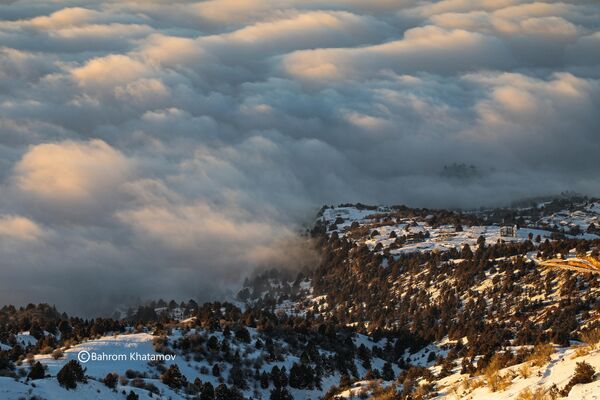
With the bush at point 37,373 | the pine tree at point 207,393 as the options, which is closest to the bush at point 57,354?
the bush at point 37,373

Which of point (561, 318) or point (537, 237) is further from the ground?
point (537, 237)

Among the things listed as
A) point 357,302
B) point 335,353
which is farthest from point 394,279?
point 335,353

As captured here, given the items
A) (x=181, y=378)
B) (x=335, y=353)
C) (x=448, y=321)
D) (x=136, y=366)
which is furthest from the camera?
(x=448, y=321)

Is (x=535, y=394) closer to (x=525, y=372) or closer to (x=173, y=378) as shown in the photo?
(x=525, y=372)

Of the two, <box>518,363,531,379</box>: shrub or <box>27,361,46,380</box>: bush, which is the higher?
<box>27,361,46,380</box>: bush

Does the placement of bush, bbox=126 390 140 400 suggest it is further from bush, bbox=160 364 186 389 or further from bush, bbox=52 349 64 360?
bush, bbox=52 349 64 360

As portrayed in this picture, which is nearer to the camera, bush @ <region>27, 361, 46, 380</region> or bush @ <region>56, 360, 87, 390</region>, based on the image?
bush @ <region>56, 360, 87, 390</region>

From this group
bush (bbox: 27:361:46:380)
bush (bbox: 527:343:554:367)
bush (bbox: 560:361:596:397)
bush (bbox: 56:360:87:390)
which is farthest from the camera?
bush (bbox: 27:361:46:380)

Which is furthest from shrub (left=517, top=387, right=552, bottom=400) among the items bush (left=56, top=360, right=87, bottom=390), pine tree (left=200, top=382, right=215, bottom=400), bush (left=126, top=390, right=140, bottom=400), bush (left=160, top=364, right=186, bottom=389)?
bush (left=160, top=364, right=186, bottom=389)

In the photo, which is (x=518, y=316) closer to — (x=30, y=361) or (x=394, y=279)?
(x=394, y=279)

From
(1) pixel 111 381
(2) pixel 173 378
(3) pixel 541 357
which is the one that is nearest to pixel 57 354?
(2) pixel 173 378

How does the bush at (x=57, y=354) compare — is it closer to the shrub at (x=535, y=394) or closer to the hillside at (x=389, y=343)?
the hillside at (x=389, y=343)
